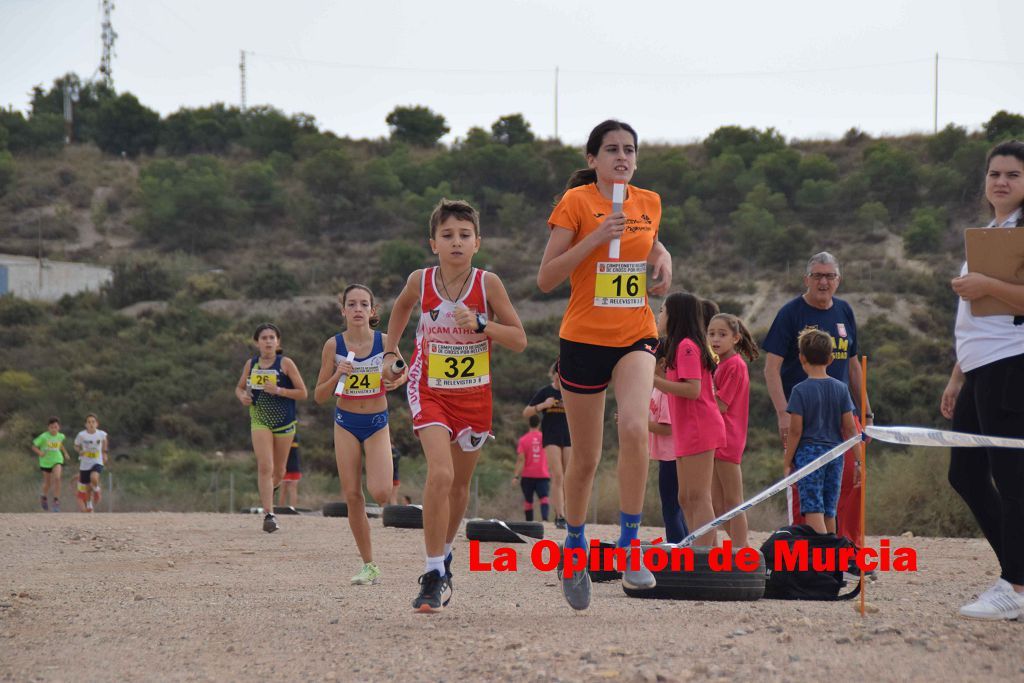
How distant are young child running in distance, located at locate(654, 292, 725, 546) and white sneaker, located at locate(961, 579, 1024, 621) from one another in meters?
2.65

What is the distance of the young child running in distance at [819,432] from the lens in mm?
8062

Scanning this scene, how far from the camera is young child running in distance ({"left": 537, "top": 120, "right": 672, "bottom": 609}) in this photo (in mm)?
6047

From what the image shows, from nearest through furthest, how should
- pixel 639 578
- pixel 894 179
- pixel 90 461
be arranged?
pixel 639 578, pixel 90 461, pixel 894 179

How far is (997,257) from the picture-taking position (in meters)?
5.54

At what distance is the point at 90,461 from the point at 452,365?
51.8ft

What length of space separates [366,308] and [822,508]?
137 inches

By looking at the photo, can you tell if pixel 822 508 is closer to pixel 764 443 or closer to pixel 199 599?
pixel 199 599

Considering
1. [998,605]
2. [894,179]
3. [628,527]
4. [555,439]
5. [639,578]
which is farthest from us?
[894,179]

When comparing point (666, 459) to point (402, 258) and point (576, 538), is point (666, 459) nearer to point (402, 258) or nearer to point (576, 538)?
point (576, 538)

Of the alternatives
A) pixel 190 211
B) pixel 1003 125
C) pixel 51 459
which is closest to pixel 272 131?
pixel 190 211

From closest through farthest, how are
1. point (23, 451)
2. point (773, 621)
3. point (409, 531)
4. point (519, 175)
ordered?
point (773, 621)
point (409, 531)
point (23, 451)
point (519, 175)

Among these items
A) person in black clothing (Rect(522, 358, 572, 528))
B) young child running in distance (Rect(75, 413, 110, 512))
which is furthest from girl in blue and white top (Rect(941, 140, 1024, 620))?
young child running in distance (Rect(75, 413, 110, 512))

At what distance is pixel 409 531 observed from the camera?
44.0 ft

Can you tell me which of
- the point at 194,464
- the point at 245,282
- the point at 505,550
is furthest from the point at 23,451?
the point at 505,550
